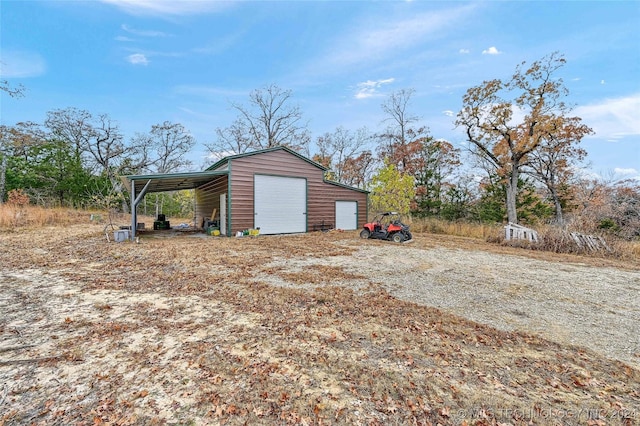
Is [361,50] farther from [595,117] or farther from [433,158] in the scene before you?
[595,117]

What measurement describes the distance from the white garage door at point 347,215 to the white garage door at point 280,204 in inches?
82.1

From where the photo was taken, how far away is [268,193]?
429 inches

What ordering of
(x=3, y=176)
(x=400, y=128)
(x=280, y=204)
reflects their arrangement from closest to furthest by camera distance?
(x=280, y=204) → (x=3, y=176) → (x=400, y=128)

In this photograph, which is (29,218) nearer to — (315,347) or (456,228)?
(315,347)

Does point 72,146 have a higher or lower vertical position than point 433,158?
higher

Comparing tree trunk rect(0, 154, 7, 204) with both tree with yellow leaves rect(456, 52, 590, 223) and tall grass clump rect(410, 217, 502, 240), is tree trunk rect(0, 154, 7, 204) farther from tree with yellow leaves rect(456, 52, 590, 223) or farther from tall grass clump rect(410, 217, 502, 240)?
tree with yellow leaves rect(456, 52, 590, 223)

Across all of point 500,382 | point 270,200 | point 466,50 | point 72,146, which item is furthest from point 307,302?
point 72,146

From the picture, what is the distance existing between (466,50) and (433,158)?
26.9 feet

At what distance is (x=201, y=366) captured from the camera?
204 centimetres

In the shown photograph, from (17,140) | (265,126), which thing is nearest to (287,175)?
(265,126)

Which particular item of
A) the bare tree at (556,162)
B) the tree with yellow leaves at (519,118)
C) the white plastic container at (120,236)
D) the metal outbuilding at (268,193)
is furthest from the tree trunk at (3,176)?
the bare tree at (556,162)

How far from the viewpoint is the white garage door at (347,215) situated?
1324cm

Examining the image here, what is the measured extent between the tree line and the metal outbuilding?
3441 mm

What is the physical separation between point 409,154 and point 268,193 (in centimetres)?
1121
